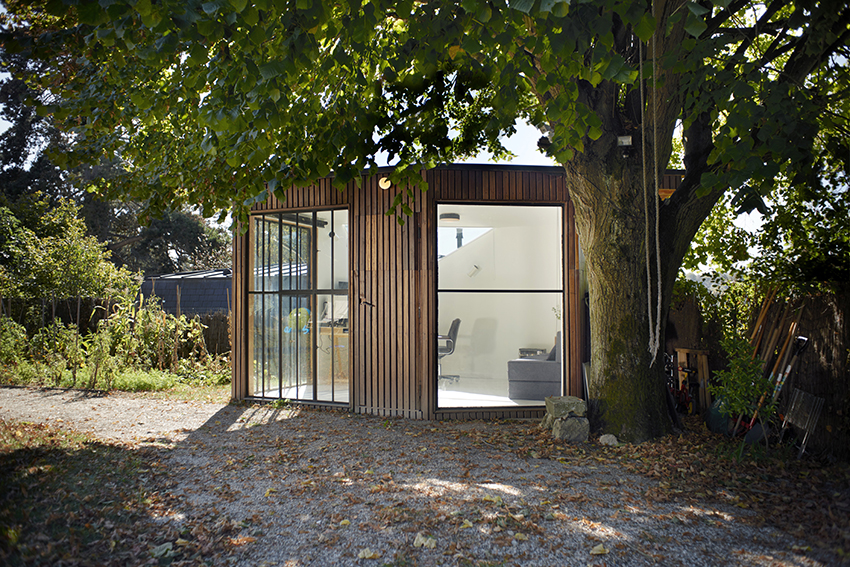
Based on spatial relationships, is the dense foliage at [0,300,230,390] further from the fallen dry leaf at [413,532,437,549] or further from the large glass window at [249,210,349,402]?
the fallen dry leaf at [413,532,437,549]

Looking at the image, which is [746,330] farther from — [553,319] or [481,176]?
[481,176]

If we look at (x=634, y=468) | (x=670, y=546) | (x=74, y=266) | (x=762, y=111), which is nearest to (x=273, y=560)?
(x=670, y=546)

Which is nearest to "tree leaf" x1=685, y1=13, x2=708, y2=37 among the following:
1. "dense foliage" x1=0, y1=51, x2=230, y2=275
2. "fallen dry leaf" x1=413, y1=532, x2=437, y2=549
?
"fallen dry leaf" x1=413, y1=532, x2=437, y2=549

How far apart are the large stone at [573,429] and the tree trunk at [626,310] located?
0.19m

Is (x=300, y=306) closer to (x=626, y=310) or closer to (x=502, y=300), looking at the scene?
(x=502, y=300)

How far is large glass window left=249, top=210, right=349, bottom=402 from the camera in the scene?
7.16 metres

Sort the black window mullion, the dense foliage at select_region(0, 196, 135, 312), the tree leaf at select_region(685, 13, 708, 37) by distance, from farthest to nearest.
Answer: the dense foliage at select_region(0, 196, 135, 312) < the black window mullion < the tree leaf at select_region(685, 13, 708, 37)

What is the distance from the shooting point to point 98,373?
8203mm

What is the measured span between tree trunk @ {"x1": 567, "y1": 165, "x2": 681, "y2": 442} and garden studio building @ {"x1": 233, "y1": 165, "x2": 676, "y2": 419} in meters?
1.45

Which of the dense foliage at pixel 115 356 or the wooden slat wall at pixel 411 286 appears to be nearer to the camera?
the wooden slat wall at pixel 411 286

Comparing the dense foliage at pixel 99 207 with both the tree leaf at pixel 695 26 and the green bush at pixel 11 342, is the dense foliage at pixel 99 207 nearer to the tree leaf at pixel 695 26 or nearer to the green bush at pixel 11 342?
the green bush at pixel 11 342

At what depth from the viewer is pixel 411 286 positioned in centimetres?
657

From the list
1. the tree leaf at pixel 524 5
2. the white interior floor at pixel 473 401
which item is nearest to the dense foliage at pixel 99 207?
the white interior floor at pixel 473 401

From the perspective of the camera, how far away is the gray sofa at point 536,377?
697 centimetres
